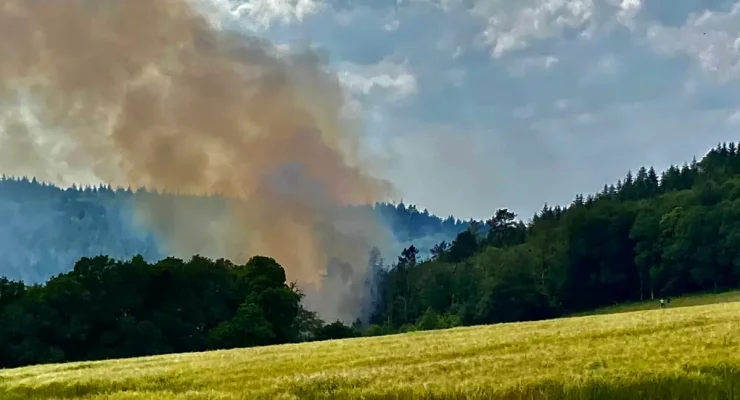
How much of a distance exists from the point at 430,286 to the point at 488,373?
150 metres

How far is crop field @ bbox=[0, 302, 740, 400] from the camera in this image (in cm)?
1488

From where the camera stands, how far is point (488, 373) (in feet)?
55.4

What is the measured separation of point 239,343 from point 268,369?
62.5 m

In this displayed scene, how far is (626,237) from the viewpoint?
468 ft

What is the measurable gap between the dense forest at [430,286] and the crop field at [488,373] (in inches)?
2209

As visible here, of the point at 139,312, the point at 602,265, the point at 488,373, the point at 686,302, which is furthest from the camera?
the point at 602,265

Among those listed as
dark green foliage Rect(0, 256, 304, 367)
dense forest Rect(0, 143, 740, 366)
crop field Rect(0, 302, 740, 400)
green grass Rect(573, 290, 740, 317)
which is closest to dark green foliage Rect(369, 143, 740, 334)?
dense forest Rect(0, 143, 740, 366)

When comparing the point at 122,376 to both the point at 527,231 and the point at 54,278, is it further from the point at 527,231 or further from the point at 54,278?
the point at 527,231

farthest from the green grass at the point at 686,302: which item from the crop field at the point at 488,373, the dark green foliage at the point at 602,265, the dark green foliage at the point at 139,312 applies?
the crop field at the point at 488,373

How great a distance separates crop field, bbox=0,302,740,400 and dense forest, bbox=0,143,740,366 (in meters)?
56.1

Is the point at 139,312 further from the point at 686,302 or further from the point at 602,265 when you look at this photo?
the point at 602,265

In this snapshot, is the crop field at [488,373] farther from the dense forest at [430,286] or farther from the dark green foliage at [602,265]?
the dark green foliage at [602,265]

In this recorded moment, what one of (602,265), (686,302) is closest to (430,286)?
(602,265)

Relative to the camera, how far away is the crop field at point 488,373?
1488cm
